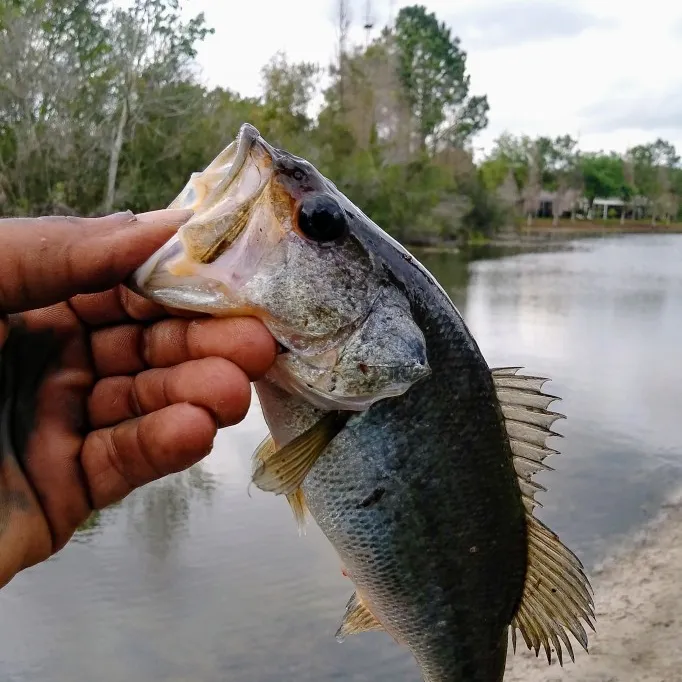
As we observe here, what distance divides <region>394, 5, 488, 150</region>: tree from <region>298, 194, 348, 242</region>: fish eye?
56.9 meters

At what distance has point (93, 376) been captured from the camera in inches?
81.8

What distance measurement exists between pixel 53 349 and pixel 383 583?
3.82ft

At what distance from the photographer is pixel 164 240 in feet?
5.68

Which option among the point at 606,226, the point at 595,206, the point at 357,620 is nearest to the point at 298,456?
the point at 357,620

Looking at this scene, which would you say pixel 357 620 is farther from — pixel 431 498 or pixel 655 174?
pixel 655 174

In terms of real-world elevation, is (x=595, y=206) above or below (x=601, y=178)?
below

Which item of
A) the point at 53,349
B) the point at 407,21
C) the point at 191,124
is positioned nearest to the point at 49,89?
the point at 191,124

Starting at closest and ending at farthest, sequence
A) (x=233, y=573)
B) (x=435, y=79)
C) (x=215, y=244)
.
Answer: (x=215, y=244) → (x=233, y=573) → (x=435, y=79)

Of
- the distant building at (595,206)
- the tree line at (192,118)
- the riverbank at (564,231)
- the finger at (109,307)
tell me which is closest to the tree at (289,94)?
the tree line at (192,118)

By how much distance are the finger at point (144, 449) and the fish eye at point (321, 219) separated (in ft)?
1.65

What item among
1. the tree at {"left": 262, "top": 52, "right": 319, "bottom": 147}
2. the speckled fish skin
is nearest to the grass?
the tree at {"left": 262, "top": 52, "right": 319, "bottom": 147}

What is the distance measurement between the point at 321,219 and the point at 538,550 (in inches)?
46.8

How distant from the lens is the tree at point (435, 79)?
58.6 metres

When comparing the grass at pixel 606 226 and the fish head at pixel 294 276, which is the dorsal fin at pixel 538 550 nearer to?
the fish head at pixel 294 276
